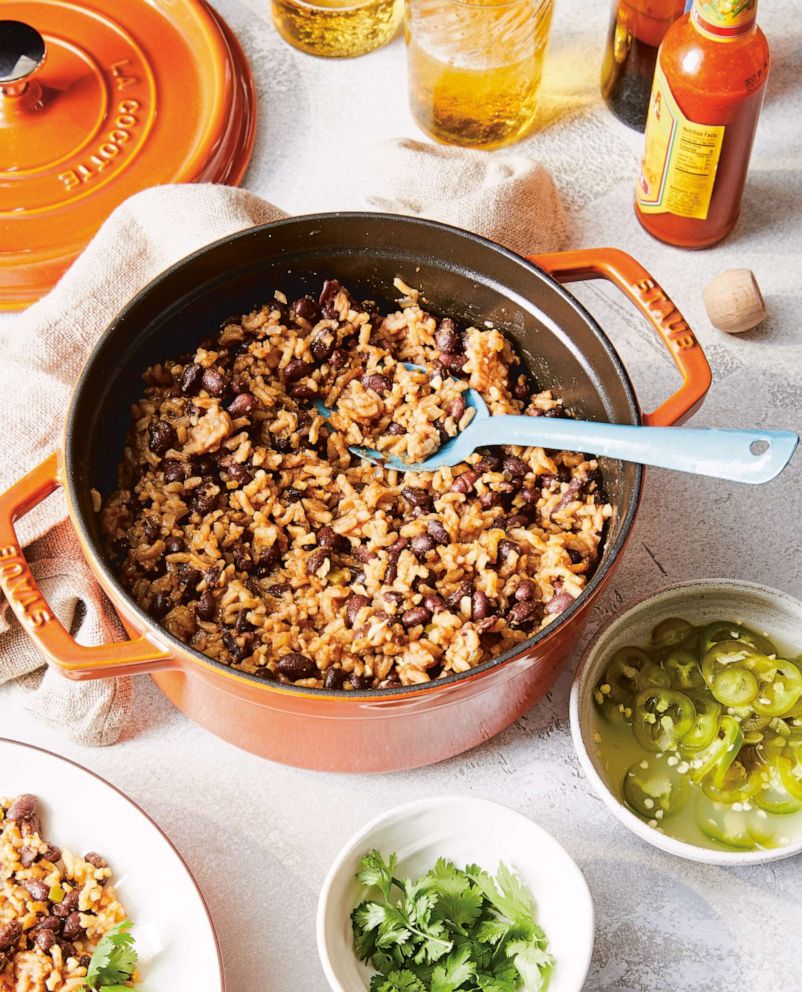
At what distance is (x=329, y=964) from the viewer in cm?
175

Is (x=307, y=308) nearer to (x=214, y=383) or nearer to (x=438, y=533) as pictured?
(x=214, y=383)

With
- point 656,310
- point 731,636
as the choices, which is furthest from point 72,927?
point 656,310

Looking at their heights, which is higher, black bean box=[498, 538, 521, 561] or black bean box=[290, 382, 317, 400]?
black bean box=[290, 382, 317, 400]

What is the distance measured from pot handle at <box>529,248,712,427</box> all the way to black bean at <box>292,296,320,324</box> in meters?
0.39

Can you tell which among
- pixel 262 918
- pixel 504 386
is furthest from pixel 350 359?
pixel 262 918

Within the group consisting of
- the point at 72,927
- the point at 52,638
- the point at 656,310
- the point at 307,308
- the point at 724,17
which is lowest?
the point at 72,927

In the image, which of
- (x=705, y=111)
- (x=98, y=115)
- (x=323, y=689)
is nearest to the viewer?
(x=323, y=689)

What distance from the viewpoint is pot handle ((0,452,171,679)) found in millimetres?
1740

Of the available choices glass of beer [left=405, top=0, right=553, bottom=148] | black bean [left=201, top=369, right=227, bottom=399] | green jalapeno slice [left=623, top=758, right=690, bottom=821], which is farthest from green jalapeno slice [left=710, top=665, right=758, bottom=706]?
glass of beer [left=405, top=0, right=553, bottom=148]

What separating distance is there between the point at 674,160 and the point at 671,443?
0.78 metres

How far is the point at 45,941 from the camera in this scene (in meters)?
1.83

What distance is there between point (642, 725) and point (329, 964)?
2.00 ft

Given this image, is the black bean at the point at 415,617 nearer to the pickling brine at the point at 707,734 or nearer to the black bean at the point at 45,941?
the pickling brine at the point at 707,734

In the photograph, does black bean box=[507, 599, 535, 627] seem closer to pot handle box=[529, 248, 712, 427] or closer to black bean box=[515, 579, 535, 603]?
black bean box=[515, 579, 535, 603]
